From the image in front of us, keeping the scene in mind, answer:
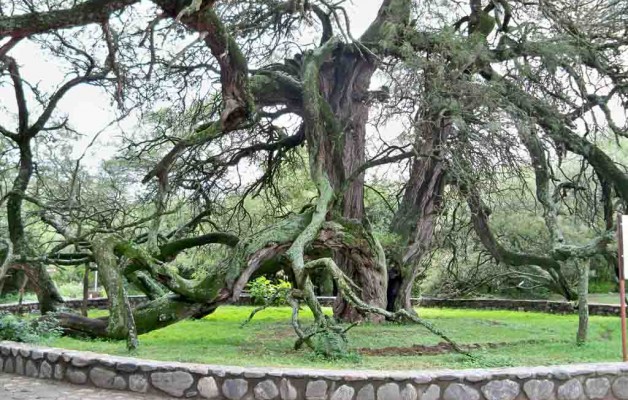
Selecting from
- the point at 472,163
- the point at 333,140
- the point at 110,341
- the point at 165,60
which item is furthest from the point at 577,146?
the point at 110,341

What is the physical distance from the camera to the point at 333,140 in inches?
453

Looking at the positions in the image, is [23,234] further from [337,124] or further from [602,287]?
[602,287]

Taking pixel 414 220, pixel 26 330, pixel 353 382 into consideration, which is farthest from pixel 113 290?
pixel 414 220

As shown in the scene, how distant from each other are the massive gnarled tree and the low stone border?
5.33 ft

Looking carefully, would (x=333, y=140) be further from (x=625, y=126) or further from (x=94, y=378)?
(x=94, y=378)

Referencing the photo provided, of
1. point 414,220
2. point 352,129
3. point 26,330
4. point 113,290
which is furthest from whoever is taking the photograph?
point 414,220

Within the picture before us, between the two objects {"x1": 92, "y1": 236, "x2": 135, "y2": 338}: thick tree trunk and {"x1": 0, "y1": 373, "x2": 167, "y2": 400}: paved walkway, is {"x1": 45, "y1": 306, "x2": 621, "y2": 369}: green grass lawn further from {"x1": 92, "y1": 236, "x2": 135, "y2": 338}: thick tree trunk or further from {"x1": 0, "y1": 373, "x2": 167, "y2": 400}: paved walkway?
{"x1": 0, "y1": 373, "x2": 167, "y2": 400}: paved walkway

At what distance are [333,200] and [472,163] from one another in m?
2.30

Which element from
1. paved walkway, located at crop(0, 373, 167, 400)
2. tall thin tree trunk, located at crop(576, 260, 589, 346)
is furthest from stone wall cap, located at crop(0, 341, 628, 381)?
tall thin tree trunk, located at crop(576, 260, 589, 346)

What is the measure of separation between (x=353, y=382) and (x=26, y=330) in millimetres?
4489

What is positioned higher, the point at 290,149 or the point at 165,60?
the point at 165,60

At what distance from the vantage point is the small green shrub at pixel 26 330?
7938 mm

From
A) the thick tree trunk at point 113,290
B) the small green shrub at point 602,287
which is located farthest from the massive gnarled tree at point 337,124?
the small green shrub at point 602,287

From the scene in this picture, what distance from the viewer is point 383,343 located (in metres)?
9.50
